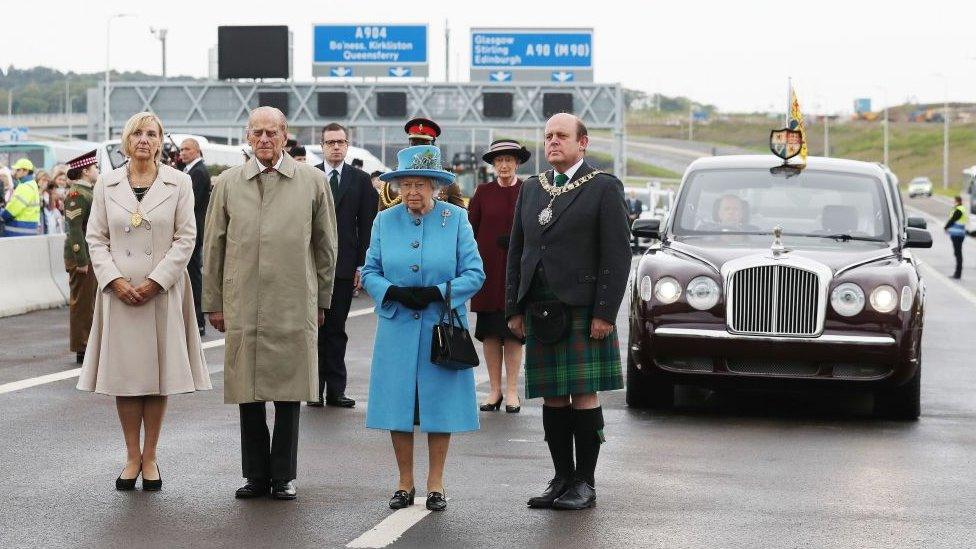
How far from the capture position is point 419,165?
7.99 meters

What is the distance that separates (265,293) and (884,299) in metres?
4.60

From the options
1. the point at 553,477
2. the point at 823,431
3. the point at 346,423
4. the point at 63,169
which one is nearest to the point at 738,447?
the point at 823,431

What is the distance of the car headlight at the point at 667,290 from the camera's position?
11.2m

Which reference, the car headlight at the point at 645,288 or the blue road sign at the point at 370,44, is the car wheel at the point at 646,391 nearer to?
the car headlight at the point at 645,288

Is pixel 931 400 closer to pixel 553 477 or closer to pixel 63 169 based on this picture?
pixel 553 477

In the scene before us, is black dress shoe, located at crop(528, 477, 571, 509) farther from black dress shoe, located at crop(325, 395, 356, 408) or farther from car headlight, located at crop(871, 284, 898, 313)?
black dress shoe, located at crop(325, 395, 356, 408)

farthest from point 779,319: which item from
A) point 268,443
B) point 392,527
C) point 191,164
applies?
point 191,164

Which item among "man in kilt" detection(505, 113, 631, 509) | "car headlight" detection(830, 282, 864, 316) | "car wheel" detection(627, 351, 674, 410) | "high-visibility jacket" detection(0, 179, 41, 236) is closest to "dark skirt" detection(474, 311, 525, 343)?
"car wheel" detection(627, 351, 674, 410)

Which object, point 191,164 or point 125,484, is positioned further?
point 191,164

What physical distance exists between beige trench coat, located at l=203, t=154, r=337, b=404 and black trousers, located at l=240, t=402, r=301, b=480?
134 millimetres

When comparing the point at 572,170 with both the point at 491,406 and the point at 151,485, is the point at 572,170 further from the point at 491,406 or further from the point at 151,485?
the point at 491,406

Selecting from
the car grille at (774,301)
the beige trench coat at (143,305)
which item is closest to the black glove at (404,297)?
the beige trench coat at (143,305)

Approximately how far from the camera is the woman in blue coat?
7.93 meters

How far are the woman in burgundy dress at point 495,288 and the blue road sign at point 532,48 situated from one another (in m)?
48.0
